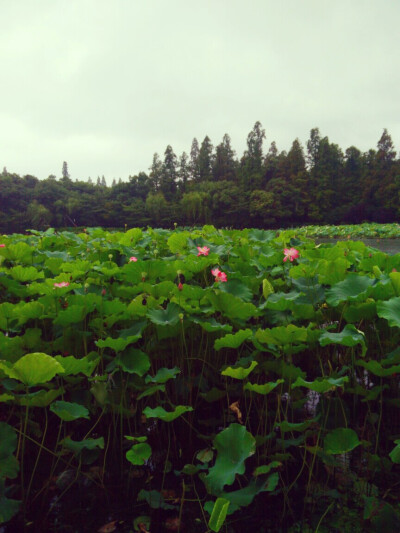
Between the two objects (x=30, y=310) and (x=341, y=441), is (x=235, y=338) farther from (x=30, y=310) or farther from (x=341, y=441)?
(x=30, y=310)

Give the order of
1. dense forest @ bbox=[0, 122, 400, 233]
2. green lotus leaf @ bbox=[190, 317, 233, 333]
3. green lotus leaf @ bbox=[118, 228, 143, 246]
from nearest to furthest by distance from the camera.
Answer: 1. green lotus leaf @ bbox=[190, 317, 233, 333]
2. green lotus leaf @ bbox=[118, 228, 143, 246]
3. dense forest @ bbox=[0, 122, 400, 233]

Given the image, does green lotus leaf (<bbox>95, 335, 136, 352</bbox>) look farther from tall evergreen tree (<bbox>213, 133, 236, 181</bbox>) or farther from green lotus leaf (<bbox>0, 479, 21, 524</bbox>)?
tall evergreen tree (<bbox>213, 133, 236, 181</bbox>)

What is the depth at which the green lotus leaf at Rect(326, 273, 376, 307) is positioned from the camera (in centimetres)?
133

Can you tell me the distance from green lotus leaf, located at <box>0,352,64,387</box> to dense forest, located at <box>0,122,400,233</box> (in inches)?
1329

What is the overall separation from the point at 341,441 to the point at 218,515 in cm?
48

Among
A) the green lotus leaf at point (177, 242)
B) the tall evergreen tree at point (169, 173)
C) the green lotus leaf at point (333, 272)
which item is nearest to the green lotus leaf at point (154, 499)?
the green lotus leaf at point (333, 272)

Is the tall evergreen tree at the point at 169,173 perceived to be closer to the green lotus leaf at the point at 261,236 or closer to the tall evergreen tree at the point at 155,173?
the tall evergreen tree at the point at 155,173

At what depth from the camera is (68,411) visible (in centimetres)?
105

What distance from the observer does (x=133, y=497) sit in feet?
3.85

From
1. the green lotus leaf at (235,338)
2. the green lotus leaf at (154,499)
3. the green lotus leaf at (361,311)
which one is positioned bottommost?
the green lotus leaf at (154,499)

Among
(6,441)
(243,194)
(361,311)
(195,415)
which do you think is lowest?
(195,415)

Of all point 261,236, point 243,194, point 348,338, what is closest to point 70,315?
point 348,338

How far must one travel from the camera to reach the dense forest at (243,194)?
37406 millimetres

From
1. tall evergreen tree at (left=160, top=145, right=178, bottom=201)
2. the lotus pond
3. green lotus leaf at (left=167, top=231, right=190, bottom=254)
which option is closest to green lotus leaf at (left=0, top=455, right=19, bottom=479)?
the lotus pond
